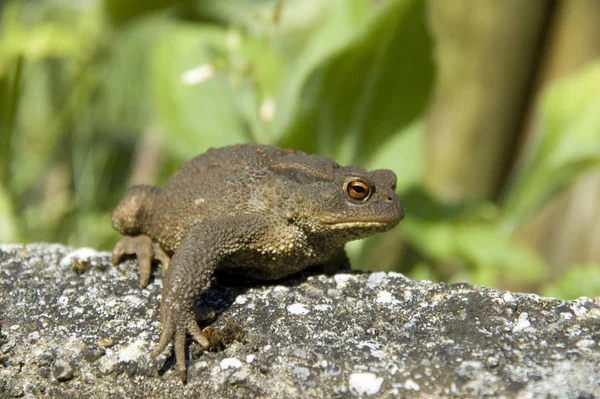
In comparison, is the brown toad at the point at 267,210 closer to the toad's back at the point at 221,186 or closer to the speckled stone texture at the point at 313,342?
the toad's back at the point at 221,186

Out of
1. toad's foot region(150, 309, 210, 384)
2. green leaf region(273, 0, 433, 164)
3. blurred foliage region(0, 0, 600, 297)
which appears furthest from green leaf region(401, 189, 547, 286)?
toad's foot region(150, 309, 210, 384)

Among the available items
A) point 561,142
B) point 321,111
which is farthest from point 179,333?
point 561,142

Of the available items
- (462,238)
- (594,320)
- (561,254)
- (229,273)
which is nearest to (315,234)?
(229,273)

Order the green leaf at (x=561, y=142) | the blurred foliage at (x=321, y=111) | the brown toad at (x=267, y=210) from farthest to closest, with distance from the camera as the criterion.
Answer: the green leaf at (x=561, y=142) < the blurred foliage at (x=321, y=111) < the brown toad at (x=267, y=210)

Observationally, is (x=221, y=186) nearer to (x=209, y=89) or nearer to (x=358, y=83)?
(x=358, y=83)

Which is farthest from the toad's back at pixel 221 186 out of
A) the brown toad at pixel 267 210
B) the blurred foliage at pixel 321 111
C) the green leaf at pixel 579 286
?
the green leaf at pixel 579 286

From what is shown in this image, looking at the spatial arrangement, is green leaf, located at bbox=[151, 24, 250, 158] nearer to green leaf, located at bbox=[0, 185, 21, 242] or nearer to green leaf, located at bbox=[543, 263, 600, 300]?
green leaf, located at bbox=[0, 185, 21, 242]
